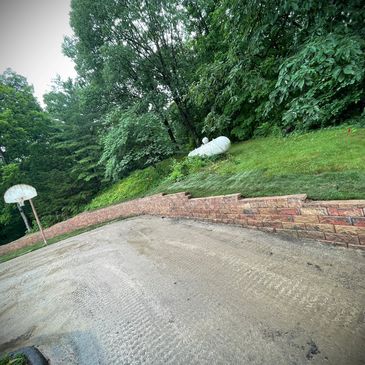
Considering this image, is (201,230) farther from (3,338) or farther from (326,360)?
(3,338)

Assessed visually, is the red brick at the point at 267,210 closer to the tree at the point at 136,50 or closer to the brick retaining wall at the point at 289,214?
the brick retaining wall at the point at 289,214

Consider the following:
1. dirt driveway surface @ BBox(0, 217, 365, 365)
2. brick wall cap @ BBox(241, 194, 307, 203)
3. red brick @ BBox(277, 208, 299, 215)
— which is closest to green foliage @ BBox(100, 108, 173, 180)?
dirt driveway surface @ BBox(0, 217, 365, 365)

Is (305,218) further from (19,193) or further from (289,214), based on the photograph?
(19,193)

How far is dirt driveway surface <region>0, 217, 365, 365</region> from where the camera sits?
1507 millimetres

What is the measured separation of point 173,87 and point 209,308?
36.5ft

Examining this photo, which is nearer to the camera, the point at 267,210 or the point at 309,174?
the point at 267,210

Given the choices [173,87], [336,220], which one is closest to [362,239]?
[336,220]

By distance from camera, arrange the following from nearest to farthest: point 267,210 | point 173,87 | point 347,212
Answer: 1. point 347,212
2. point 267,210
3. point 173,87

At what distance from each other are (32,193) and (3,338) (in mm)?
9700

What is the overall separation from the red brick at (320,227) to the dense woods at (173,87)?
A: 220cm

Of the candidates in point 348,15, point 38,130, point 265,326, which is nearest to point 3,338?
point 265,326

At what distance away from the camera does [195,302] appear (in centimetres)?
214

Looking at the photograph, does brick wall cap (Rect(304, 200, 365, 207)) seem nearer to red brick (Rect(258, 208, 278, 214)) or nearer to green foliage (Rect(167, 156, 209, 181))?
red brick (Rect(258, 208, 278, 214))

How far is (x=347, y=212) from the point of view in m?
2.11
